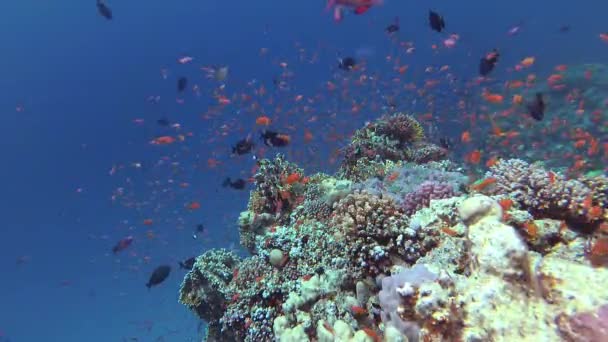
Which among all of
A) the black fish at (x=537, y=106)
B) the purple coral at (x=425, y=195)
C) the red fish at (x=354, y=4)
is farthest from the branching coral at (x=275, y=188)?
the black fish at (x=537, y=106)

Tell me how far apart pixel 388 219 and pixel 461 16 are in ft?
392

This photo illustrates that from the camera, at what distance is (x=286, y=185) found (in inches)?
314

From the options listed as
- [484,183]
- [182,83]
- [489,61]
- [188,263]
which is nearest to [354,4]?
[484,183]

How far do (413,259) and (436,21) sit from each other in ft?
18.6

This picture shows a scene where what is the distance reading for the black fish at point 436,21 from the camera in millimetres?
8516

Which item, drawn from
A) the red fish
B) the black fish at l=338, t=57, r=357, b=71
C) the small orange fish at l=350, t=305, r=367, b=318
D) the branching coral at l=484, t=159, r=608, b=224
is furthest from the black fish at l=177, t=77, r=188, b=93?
the small orange fish at l=350, t=305, r=367, b=318

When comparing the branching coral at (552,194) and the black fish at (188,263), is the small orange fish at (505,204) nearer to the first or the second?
the branching coral at (552,194)

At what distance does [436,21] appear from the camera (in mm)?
8547

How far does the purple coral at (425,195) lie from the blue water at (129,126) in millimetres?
16323

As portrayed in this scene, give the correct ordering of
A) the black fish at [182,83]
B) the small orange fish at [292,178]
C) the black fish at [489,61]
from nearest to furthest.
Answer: the small orange fish at [292,178] < the black fish at [489,61] < the black fish at [182,83]

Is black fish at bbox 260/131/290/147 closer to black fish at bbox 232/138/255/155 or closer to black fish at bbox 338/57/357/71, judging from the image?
black fish at bbox 232/138/255/155

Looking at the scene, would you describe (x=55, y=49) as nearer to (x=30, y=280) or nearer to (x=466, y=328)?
(x=30, y=280)

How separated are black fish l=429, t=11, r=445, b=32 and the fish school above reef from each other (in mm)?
2531

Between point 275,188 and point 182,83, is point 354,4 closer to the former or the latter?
point 275,188
